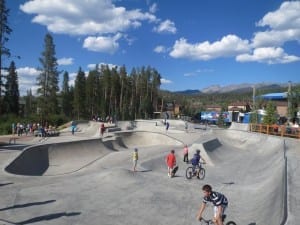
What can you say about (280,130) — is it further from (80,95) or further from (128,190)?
(80,95)

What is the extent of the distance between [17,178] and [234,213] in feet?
31.8

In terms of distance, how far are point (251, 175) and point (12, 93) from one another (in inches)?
2883

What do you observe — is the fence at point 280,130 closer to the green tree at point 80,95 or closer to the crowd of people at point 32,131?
the crowd of people at point 32,131

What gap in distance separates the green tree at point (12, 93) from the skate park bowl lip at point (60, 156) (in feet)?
162

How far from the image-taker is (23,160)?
2111cm

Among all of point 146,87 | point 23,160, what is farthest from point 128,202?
point 146,87

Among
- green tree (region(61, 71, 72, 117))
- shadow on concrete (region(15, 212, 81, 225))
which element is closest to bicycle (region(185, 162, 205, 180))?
shadow on concrete (region(15, 212, 81, 225))

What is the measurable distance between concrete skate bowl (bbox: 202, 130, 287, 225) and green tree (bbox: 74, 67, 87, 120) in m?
49.1

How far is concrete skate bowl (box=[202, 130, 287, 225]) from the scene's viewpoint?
10.8 metres

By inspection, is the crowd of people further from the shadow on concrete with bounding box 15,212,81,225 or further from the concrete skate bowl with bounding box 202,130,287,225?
the shadow on concrete with bounding box 15,212,81,225

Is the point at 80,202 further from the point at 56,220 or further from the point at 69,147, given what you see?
the point at 69,147

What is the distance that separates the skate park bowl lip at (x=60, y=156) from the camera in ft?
68.9

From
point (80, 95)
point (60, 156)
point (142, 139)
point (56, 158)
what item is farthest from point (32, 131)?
point (80, 95)

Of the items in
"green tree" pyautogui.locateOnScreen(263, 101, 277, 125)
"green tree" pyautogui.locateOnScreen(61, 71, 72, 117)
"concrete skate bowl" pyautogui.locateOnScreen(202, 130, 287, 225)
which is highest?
"green tree" pyautogui.locateOnScreen(61, 71, 72, 117)
